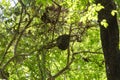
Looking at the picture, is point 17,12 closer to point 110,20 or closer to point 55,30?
point 55,30

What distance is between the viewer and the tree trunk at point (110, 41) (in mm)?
8203

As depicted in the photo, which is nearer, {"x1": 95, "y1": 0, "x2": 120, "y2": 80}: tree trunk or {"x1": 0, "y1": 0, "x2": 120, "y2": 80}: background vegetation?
{"x1": 95, "y1": 0, "x2": 120, "y2": 80}: tree trunk

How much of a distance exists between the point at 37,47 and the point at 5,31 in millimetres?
1517

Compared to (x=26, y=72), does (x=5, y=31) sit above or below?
above

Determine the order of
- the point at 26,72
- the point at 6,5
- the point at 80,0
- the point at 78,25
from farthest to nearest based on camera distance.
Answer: the point at 26,72, the point at 6,5, the point at 78,25, the point at 80,0

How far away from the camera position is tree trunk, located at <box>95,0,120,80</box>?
820 cm

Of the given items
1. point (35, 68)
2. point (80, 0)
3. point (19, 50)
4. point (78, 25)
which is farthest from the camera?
point (35, 68)

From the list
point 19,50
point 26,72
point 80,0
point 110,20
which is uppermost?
point 80,0

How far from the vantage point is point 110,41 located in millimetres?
8305

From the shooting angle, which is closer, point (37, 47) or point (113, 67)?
point (113, 67)

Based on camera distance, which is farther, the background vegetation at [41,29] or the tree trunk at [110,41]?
the background vegetation at [41,29]

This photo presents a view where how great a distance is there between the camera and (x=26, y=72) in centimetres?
1656

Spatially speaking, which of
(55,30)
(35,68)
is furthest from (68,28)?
(35,68)

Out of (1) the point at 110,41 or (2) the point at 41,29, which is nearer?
(1) the point at 110,41
